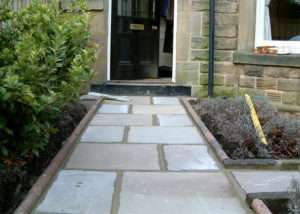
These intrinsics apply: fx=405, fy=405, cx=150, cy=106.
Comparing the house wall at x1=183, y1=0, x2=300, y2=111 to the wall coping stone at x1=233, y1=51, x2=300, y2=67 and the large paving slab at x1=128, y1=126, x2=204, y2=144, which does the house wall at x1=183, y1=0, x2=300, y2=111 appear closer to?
the wall coping stone at x1=233, y1=51, x2=300, y2=67

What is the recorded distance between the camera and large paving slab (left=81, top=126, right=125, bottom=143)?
429 cm

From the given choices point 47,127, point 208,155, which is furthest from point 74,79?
point 208,155

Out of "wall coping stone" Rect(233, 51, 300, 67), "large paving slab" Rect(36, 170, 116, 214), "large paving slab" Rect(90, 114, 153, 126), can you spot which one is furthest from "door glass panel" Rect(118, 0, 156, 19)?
"large paving slab" Rect(36, 170, 116, 214)

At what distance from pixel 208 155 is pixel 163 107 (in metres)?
2.31

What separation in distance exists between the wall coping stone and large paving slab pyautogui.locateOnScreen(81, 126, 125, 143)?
2796 millimetres

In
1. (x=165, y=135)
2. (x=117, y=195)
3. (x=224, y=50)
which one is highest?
(x=224, y=50)

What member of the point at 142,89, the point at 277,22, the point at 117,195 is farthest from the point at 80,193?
the point at 277,22

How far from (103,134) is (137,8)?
3.94 m

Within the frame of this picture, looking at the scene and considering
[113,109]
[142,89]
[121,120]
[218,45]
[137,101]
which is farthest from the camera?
[142,89]

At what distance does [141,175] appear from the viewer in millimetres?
3281

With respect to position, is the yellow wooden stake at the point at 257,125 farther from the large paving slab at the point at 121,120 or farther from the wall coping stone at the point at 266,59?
the wall coping stone at the point at 266,59

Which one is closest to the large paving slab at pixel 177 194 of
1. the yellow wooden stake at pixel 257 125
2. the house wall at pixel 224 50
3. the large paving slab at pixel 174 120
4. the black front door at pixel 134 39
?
the yellow wooden stake at pixel 257 125

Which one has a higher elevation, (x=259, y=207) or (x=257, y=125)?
(x=257, y=125)

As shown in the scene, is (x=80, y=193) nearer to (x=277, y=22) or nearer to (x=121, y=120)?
(x=121, y=120)
